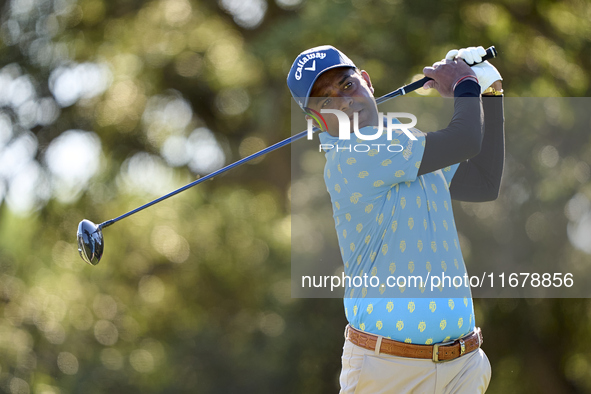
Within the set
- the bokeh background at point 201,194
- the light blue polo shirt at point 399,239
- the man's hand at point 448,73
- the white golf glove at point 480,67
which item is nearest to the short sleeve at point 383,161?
the light blue polo shirt at point 399,239

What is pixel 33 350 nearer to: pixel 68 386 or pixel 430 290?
pixel 68 386

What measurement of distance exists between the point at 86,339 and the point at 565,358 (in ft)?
11.3

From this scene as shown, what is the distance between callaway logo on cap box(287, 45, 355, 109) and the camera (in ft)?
5.15

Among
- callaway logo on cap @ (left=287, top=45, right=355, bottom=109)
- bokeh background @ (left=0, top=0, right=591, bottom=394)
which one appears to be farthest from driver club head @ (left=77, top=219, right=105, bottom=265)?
bokeh background @ (left=0, top=0, right=591, bottom=394)

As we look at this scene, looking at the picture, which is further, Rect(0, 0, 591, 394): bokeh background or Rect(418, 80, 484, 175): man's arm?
Rect(0, 0, 591, 394): bokeh background

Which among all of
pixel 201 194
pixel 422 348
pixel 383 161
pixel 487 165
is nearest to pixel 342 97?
pixel 383 161

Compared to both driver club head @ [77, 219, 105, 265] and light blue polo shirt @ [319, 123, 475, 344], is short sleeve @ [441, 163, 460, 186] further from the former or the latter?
driver club head @ [77, 219, 105, 265]

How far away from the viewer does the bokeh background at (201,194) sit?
4.55 metres

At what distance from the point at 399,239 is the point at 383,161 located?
18 cm

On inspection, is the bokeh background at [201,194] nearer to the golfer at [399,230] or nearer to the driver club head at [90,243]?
the driver club head at [90,243]

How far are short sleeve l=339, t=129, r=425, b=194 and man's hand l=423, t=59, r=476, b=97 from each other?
16 cm

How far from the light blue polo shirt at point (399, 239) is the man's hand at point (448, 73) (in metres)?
0.18

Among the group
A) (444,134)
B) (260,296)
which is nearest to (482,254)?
(260,296)

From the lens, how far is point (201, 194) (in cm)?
502
